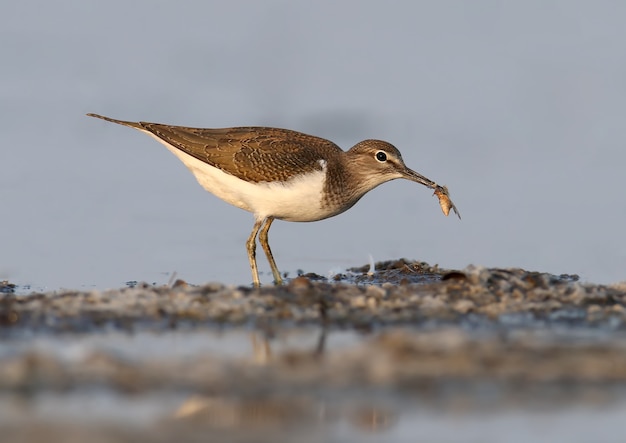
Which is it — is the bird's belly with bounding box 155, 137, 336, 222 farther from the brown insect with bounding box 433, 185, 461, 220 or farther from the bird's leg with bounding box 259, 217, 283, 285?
the brown insect with bounding box 433, 185, 461, 220

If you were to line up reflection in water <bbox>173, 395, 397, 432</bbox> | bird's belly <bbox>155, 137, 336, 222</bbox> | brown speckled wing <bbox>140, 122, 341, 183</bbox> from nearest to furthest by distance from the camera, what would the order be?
reflection in water <bbox>173, 395, 397, 432</bbox> → bird's belly <bbox>155, 137, 336, 222</bbox> → brown speckled wing <bbox>140, 122, 341, 183</bbox>

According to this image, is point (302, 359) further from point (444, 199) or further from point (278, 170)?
point (444, 199)

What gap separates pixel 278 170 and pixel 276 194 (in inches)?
10.8

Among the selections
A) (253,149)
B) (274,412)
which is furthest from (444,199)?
(274,412)

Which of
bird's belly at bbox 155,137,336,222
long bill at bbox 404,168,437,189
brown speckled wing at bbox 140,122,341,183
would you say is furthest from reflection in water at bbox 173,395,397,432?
long bill at bbox 404,168,437,189

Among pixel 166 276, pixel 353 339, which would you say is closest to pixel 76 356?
pixel 353 339

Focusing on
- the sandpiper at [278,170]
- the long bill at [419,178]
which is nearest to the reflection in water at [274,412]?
the sandpiper at [278,170]

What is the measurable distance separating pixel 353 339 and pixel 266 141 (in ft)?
15.2

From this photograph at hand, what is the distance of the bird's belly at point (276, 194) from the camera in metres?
12.2

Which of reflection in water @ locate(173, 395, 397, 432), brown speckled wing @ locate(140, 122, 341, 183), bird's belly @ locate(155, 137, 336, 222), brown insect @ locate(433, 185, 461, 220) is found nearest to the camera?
reflection in water @ locate(173, 395, 397, 432)

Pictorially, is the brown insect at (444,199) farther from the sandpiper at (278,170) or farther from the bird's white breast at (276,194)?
the bird's white breast at (276,194)

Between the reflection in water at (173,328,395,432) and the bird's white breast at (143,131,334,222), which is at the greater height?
the bird's white breast at (143,131,334,222)

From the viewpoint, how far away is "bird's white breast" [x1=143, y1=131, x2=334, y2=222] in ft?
39.9

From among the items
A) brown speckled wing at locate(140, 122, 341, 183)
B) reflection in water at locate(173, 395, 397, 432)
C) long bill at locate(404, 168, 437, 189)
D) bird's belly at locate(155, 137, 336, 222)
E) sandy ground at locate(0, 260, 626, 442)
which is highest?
brown speckled wing at locate(140, 122, 341, 183)
